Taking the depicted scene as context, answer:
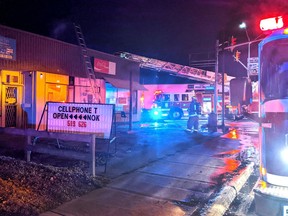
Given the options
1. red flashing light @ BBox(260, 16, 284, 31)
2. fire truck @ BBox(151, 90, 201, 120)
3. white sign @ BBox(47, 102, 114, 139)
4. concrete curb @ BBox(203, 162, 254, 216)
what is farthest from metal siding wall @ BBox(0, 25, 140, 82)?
red flashing light @ BBox(260, 16, 284, 31)

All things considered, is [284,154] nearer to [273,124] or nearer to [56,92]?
[273,124]

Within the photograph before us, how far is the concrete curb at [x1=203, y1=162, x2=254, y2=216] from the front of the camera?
16.2ft

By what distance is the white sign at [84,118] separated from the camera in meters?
7.55

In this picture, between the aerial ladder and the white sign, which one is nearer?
the white sign

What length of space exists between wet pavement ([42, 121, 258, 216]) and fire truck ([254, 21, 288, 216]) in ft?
4.32

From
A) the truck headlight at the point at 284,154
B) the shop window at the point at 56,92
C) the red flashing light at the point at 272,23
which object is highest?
the red flashing light at the point at 272,23

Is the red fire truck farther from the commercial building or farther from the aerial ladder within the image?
the aerial ladder

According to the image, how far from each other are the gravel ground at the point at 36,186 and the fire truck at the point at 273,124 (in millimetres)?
3238

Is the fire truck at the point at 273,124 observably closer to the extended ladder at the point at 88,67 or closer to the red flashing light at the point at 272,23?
the red flashing light at the point at 272,23

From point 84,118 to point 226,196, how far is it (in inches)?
156

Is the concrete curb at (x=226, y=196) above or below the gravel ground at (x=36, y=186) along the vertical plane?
below

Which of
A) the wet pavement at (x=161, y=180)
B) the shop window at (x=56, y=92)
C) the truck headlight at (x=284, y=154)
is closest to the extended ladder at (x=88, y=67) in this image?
the shop window at (x=56, y=92)

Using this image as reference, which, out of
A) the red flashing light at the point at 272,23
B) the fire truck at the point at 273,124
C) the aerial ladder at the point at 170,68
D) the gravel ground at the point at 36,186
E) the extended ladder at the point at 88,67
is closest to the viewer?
the fire truck at the point at 273,124

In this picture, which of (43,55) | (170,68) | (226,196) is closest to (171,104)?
(170,68)
